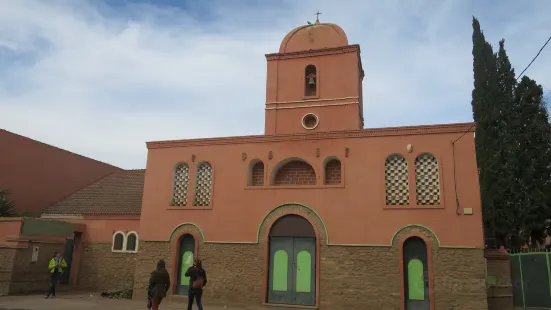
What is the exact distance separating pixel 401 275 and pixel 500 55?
16511mm

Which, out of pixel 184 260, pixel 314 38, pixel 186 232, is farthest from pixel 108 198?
pixel 314 38

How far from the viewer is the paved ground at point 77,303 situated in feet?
41.8

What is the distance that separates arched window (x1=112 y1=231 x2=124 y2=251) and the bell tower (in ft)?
25.3

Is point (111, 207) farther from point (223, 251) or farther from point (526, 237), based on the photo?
point (526, 237)

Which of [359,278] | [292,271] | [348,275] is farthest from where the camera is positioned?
[292,271]

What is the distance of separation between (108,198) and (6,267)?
6.18m

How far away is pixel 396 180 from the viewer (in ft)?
45.0

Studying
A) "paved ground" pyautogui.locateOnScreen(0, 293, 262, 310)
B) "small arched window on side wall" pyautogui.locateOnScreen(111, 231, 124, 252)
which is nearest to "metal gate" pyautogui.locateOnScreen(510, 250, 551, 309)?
"paved ground" pyautogui.locateOnScreen(0, 293, 262, 310)

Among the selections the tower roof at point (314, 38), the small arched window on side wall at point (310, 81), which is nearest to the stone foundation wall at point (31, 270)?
the small arched window on side wall at point (310, 81)

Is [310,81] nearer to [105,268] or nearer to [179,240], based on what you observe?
[179,240]

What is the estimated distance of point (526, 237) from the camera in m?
20.3

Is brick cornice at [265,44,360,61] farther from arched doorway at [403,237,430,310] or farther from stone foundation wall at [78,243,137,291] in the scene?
stone foundation wall at [78,243,137,291]

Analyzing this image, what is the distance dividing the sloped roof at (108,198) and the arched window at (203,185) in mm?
4562

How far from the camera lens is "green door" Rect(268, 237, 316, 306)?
13.7 m
